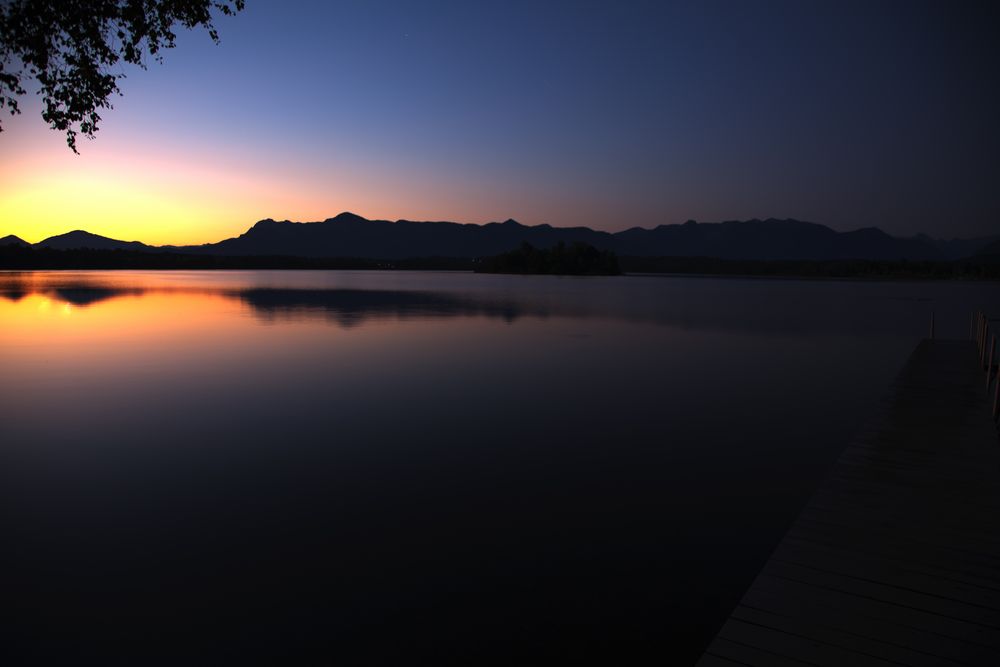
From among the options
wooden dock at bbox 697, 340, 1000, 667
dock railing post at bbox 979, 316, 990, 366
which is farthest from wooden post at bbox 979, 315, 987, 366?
wooden dock at bbox 697, 340, 1000, 667

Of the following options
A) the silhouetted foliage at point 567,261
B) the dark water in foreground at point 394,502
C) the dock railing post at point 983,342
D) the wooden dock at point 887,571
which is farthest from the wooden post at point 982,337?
the silhouetted foliage at point 567,261

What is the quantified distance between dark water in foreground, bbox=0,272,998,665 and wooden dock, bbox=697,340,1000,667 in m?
0.88

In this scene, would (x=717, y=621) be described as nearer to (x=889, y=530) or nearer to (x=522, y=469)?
(x=889, y=530)

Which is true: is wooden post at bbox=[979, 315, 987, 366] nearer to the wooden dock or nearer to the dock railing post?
the dock railing post

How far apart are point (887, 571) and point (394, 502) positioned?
5691mm

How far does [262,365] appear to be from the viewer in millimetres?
20016

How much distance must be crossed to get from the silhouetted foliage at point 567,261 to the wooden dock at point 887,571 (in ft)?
565

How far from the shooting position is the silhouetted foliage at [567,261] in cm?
17950

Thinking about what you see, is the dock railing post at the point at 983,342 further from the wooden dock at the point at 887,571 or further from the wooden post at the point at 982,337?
the wooden dock at the point at 887,571

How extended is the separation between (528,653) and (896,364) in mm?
22471

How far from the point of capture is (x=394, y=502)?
8.40 metres

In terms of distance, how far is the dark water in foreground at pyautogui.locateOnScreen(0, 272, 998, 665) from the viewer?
18.0 feet

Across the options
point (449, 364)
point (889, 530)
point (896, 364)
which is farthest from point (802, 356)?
point (889, 530)

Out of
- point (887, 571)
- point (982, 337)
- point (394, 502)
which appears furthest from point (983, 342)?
point (394, 502)
